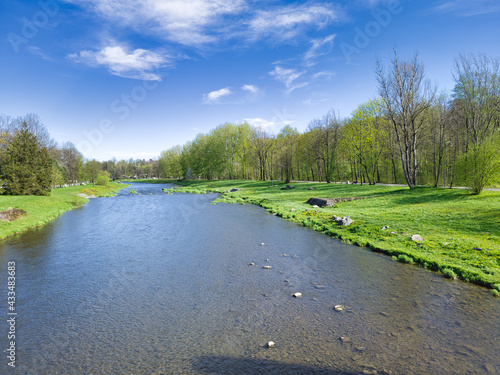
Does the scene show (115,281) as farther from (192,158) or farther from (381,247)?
(192,158)

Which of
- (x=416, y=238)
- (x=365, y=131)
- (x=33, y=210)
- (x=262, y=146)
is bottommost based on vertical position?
(x=416, y=238)

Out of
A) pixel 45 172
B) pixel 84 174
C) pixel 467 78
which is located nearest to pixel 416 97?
pixel 467 78

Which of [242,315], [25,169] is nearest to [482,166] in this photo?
[242,315]

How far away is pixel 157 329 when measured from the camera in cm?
730

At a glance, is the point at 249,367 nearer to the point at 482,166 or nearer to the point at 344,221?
the point at 344,221

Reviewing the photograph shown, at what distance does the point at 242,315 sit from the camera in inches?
313

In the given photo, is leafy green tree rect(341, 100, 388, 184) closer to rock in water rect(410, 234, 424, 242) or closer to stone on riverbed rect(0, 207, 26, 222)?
rock in water rect(410, 234, 424, 242)

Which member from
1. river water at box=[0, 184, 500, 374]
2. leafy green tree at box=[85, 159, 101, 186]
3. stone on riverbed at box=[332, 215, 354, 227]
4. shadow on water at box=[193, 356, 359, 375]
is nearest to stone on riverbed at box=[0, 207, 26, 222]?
river water at box=[0, 184, 500, 374]

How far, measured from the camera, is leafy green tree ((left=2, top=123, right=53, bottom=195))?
37062mm

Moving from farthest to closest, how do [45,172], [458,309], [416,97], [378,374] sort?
[45,172] → [416,97] → [458,309] → [378,374]

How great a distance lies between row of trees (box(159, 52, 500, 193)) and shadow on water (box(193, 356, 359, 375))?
83.1 feet

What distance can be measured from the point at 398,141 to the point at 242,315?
33770mm

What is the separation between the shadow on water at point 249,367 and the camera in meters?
5.55

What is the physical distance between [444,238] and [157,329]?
15280mm
